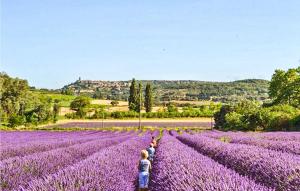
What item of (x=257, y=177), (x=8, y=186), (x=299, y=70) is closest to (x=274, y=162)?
(x=257, y=177)

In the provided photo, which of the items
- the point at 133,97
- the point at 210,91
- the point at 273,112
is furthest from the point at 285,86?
the point at 210,91

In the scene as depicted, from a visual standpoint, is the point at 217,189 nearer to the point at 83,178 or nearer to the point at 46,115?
the point at 83,178

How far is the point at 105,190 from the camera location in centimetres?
538

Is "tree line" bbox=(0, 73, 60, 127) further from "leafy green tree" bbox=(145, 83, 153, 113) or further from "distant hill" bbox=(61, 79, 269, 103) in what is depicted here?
"distant hill" bbox=(61, 79, 269, 103)

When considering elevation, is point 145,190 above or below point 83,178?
below

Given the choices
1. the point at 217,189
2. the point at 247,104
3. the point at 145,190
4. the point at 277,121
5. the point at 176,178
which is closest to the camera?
the point at 217,189

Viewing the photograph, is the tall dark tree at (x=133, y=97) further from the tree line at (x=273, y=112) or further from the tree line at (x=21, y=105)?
the tree line at (x=273, y=112)

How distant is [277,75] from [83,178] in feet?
209

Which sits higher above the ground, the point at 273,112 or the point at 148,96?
the point at 148,96

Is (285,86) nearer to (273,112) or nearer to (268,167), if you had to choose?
(273,112)

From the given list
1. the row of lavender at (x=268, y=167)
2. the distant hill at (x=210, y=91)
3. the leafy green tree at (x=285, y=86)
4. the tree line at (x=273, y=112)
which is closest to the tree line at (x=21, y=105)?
the tree line at (x=273, y=112)

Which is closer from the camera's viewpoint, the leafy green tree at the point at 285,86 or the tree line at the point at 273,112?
the tree line at the point at 273,112

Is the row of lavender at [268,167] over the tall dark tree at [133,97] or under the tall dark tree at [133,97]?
under

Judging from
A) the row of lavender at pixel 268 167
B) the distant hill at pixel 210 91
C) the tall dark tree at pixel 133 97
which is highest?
the distant hill at pixel 210 91
